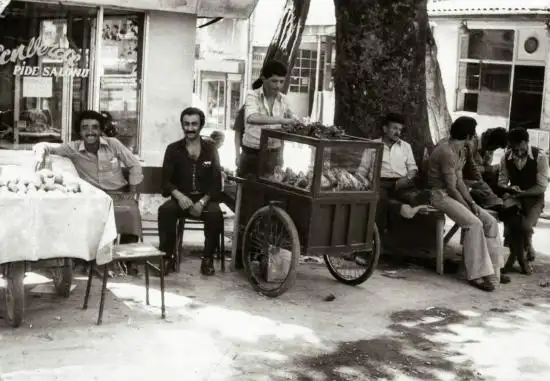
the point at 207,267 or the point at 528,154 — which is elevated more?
the point at 528,154

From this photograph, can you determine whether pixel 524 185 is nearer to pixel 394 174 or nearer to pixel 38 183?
pixel 394 174

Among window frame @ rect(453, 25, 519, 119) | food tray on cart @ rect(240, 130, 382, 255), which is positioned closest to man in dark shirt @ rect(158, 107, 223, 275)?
food tray on cart @ rect(240, 130, 382, 255)

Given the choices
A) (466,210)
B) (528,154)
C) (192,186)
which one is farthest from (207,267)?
(528,154)

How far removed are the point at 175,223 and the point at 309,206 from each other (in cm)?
152

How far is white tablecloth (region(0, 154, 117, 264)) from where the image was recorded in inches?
235

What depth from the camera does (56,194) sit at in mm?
6188

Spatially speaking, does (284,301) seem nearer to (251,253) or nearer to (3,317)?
(251,253)

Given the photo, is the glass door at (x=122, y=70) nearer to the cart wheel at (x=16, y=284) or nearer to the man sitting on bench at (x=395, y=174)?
the man sitting on bench at (x=395, y=174)

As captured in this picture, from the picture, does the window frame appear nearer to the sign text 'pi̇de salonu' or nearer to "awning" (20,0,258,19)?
"awning" (20,0,258,19)

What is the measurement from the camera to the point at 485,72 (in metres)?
23.3

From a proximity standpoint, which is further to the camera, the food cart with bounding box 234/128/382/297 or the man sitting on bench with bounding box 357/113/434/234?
the man sitting on bench with bounding box 357/113/434/234

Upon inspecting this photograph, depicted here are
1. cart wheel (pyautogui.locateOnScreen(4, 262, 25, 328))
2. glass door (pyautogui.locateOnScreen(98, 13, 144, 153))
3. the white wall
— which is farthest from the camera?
the white wall

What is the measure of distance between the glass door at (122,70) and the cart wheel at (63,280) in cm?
410

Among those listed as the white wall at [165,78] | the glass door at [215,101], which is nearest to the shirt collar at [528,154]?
the white wall at [165,78]
